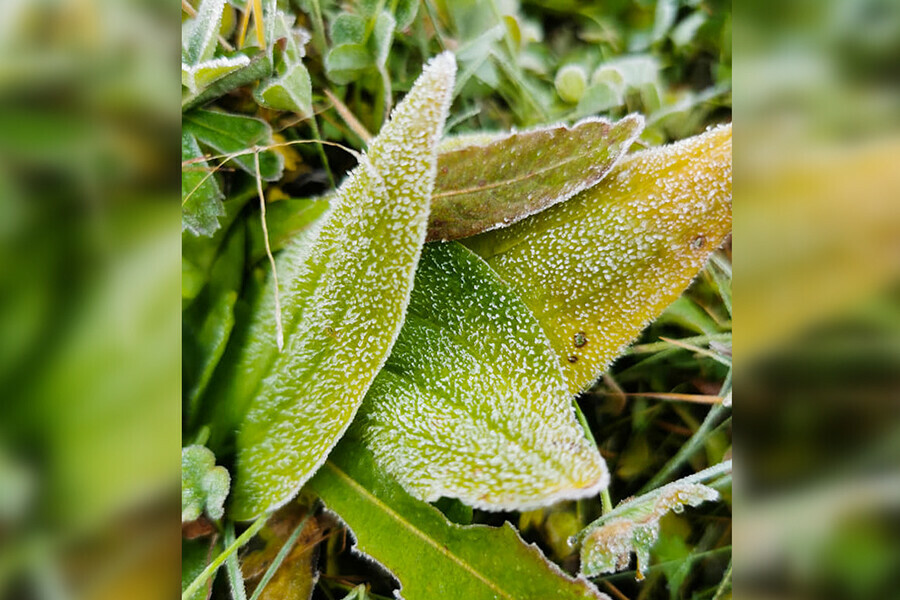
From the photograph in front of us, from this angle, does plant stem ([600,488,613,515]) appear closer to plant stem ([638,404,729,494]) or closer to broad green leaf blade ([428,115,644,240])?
plant stem ([638,404,729,494])

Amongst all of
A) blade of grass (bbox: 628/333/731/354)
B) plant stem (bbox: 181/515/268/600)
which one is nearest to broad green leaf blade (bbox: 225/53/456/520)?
plant stem (bbox: 181/515/268/600)

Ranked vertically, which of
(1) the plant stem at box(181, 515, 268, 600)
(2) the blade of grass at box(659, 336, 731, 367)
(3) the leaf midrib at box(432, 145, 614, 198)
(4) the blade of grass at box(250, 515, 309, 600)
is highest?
(3) the leaf midrib at box(432, 145, 614, 198)

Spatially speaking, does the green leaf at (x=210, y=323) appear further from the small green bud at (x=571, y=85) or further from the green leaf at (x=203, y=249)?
the small green bud at (x=571, y=85)

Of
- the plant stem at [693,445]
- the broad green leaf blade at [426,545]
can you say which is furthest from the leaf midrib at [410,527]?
the plant stem at [693,445]
